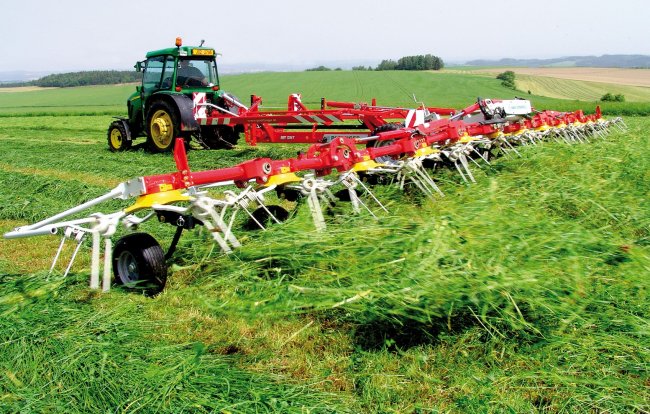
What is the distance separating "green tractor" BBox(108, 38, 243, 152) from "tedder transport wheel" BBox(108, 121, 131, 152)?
22mm

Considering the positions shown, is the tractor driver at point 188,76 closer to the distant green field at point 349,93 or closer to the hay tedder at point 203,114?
the hay tedder at point 203,114

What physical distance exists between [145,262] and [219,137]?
857cm

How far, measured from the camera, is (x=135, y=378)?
2.52 meters

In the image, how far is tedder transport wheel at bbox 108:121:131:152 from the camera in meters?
11.9

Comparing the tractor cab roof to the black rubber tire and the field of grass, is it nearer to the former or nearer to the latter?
the black rubber tire

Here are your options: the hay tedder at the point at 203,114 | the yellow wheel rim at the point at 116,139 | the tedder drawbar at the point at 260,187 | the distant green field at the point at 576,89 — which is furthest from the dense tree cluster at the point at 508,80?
the tedder drawbar at the point at 260,187

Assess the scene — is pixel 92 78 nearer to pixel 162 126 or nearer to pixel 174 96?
pixel 162 126

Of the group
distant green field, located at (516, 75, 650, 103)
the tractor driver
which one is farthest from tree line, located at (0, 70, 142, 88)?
the tractor driver

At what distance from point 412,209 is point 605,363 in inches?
105

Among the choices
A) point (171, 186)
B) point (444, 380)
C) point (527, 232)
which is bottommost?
point (444, 380)

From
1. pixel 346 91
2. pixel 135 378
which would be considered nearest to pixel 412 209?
pixel 135 378

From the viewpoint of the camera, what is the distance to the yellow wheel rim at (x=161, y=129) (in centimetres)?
1076

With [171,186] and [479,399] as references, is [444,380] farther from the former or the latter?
[171,186]

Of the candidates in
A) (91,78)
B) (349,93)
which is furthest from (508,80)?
(91,78)
